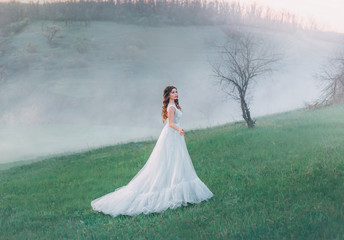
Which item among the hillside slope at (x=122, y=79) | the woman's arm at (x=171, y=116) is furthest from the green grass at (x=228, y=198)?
the hillside slope at (x=122, y=79)

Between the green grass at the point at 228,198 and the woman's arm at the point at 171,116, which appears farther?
the woman's arm at the point at 171,116

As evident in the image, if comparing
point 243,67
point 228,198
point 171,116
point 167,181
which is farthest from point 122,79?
point 228,198

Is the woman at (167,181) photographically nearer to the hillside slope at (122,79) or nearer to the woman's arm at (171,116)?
the woman's arm at (171,116)

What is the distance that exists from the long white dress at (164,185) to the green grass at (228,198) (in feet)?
0.76

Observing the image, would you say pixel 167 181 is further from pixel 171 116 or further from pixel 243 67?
pixel 243 67

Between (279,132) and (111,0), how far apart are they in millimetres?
33023

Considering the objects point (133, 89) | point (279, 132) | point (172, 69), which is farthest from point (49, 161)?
point (172, 69)

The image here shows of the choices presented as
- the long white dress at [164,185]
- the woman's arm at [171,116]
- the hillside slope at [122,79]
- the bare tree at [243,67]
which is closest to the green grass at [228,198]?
the long white dress at [164,185]

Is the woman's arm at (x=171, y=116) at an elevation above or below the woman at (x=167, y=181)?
above

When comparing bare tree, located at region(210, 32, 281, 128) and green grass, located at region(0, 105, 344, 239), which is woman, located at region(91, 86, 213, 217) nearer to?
green grass, located at region(0, 105, 344, 239)

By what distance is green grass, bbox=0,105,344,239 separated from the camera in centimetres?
524

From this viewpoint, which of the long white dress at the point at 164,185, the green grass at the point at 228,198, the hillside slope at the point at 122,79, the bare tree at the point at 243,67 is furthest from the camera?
the hillside slope at the point at 122,79

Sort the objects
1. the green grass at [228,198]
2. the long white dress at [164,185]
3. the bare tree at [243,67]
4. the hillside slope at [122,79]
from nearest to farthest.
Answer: the green grass at [228,198]
the long white dress at [164,185]
the bare tree at [243,67]
the hillside slope at [122,79]

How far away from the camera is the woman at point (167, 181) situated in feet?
21.6
